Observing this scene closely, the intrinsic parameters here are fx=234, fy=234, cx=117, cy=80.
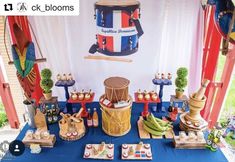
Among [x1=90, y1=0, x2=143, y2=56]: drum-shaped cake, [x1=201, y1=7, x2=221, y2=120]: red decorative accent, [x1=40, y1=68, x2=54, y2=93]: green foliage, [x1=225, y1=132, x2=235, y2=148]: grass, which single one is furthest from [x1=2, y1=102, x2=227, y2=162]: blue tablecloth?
[x1=225, y1=132, x2=235, y2=148]: grass

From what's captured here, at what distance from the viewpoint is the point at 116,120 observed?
2.30m

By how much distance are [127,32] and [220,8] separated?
36.6 inches

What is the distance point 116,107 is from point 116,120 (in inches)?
5.7

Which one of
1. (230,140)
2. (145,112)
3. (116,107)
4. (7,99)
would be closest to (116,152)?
(116,107)

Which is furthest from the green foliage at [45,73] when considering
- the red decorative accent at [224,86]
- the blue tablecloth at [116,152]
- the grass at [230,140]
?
the grass at [230,140]

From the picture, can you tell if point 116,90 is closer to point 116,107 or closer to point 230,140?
point 116,107

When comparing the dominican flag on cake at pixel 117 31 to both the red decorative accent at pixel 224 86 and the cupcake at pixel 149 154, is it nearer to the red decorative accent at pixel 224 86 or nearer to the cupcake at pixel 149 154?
the cupcake at pixel 149 154

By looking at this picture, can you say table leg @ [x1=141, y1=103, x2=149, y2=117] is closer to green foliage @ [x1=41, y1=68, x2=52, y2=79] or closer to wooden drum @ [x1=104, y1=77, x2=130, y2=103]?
wooden drum @ [x1=104, y1=77, x2=130, y2=103]

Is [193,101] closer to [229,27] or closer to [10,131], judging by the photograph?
→ [229,27]

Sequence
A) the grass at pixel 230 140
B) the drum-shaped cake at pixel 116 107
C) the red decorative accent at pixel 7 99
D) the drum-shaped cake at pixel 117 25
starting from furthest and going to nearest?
1. the grass at pixel 230 140
2. the red decorative accent at pixel 7 99
3. the drum-shaped cake at pixel 116 107
4. the drum-shaped cake at pixel 117 25

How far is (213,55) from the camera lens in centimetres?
273

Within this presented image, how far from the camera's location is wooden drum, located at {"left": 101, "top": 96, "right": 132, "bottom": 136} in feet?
7.45

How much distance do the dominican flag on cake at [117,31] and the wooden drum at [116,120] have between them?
21.8 inches

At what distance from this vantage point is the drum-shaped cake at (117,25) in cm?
202
